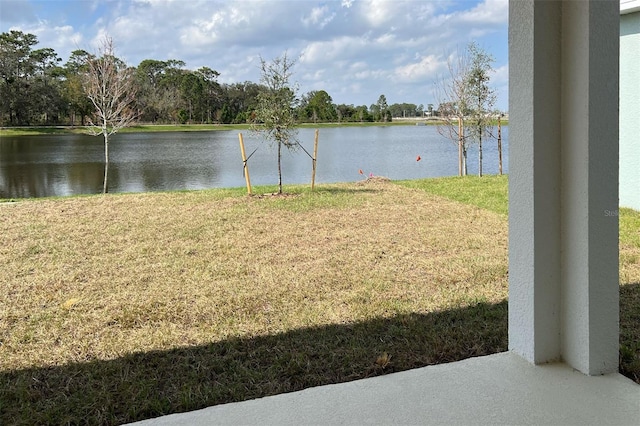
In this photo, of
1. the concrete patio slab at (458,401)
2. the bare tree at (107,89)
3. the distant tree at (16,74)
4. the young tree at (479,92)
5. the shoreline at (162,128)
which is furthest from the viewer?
the shoreline at (162,128)

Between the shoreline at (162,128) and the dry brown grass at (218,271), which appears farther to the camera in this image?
the shoreline at (162,128)

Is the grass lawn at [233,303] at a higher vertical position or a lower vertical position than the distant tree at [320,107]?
lower

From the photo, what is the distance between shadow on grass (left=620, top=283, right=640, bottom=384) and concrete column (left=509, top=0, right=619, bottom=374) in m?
0.21

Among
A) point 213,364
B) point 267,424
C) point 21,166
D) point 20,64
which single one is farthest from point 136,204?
point 20,64

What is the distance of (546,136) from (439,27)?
17.2 feet

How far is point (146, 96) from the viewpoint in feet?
144

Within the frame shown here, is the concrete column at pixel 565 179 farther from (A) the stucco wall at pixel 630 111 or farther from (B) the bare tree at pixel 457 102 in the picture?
(B) the bare tree at pixel 457 102

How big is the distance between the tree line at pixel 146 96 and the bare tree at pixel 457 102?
723 inches

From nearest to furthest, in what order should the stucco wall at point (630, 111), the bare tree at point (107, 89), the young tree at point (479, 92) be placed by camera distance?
the stucco wall at point (630, 111) < the young tree at point (479, 92) < the bare tree at point (107, 89)

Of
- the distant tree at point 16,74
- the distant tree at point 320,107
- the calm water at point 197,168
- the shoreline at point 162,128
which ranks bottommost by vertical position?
the calm water at point 197,168

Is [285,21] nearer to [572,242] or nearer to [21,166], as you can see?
[572,242]

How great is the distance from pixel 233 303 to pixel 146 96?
145 feet

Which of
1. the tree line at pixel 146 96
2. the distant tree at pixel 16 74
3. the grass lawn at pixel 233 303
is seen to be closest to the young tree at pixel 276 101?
the grass lawn at pixel 233 303

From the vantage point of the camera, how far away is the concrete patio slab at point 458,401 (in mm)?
1673
